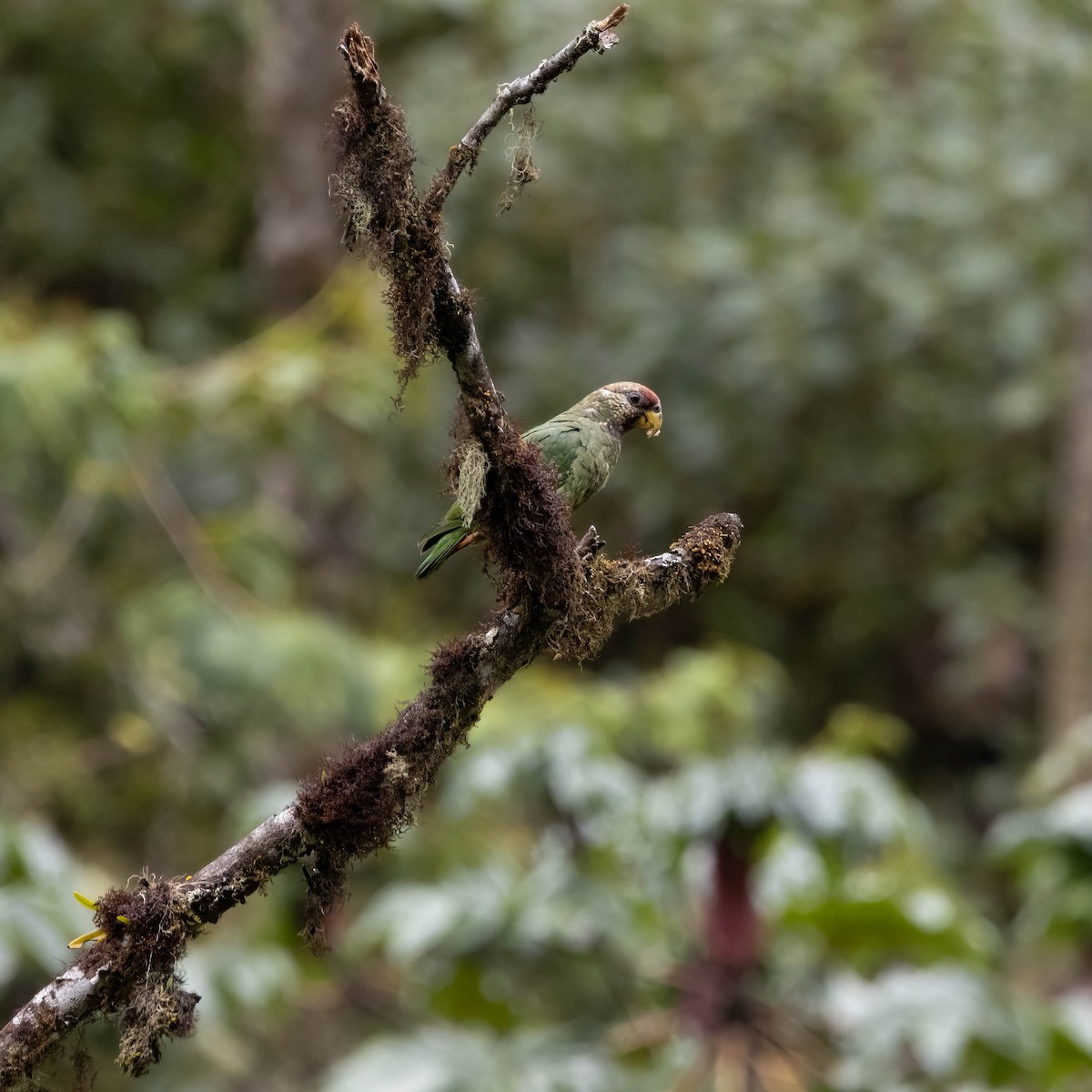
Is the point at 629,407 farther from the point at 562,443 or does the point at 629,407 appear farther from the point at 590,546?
the point at 590,546

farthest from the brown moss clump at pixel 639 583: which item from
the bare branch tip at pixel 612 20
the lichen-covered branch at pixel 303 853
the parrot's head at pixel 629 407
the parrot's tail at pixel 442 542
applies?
the parrot's head at pixel 629 407

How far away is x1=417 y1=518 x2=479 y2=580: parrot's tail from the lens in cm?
303

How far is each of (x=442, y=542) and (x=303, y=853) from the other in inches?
43.3

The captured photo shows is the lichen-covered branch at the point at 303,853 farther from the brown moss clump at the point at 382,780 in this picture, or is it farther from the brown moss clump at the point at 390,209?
the brown moss clump at the point at 390,209

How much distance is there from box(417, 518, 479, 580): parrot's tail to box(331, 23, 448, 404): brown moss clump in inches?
40.1

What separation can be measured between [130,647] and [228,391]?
4.86 feet

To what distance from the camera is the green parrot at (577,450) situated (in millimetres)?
3092

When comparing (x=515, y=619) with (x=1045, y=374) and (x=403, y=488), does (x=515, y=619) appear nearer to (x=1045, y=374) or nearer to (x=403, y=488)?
(x=1045, y=374)

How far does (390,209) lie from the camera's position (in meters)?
1.95

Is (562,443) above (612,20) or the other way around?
above

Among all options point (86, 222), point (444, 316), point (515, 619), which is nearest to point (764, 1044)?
point (515, 619)

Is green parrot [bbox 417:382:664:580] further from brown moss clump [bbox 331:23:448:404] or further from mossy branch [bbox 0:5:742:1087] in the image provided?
brown moss clump [bbox 331:23:448:404]

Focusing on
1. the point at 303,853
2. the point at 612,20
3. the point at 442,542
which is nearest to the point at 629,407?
the point at 442,542

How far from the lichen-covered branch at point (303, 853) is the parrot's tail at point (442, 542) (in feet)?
2.44
